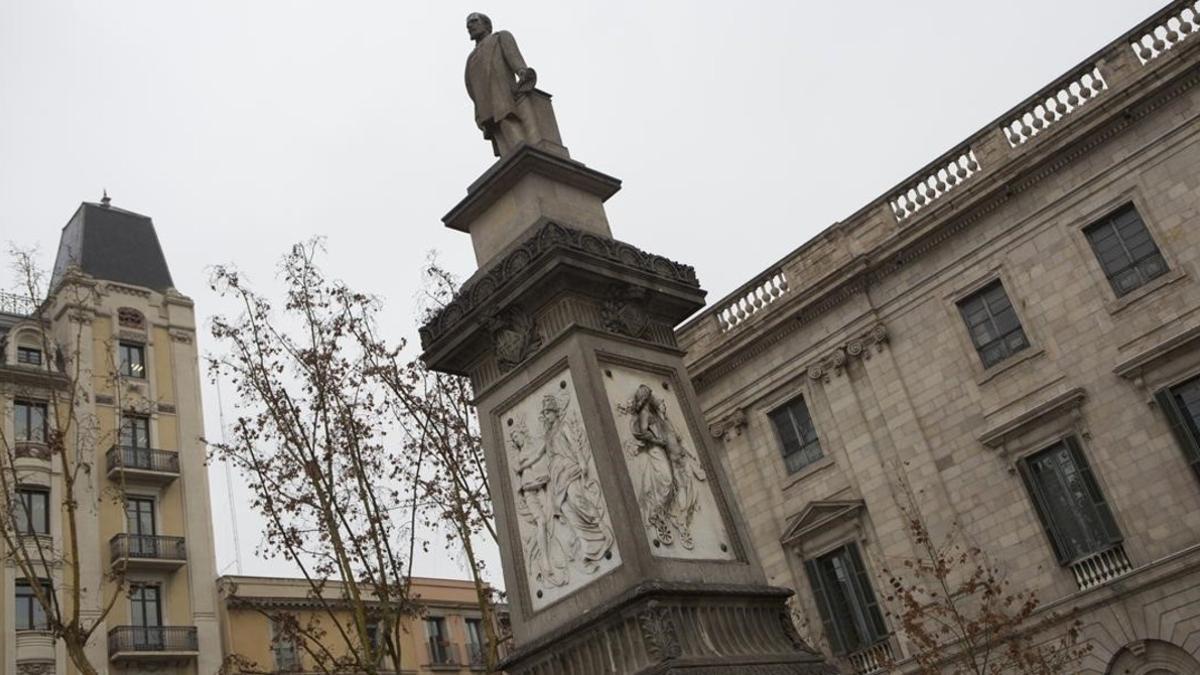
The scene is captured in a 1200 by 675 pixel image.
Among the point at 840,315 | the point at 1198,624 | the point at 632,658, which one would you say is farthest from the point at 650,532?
the point at 840,315

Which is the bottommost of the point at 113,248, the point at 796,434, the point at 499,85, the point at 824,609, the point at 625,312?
the point at 824,609

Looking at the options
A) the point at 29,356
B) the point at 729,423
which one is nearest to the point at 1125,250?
the point at 729,423

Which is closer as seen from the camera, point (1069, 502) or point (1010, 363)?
point (1069, 502)

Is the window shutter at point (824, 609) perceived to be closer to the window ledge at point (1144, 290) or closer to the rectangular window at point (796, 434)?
the rectangular window at point (796, 434)

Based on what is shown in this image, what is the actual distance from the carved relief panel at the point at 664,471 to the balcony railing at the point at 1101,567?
44.9 ft

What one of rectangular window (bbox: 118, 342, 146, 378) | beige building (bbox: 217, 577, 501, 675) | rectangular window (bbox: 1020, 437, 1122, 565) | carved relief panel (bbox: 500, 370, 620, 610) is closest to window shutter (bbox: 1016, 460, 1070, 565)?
rectangular window (bbox: 1020, 437, 1122, 565)

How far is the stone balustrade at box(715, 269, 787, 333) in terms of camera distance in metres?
24.9

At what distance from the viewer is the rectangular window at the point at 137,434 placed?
32.6 m

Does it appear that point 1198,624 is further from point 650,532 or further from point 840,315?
point 650,532

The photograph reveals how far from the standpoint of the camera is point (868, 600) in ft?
71.2

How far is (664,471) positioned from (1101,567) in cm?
1428

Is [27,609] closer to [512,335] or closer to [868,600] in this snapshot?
[868,600]

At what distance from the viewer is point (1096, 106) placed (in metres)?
19.7

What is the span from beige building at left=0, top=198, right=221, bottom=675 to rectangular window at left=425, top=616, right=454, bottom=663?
1026cm
